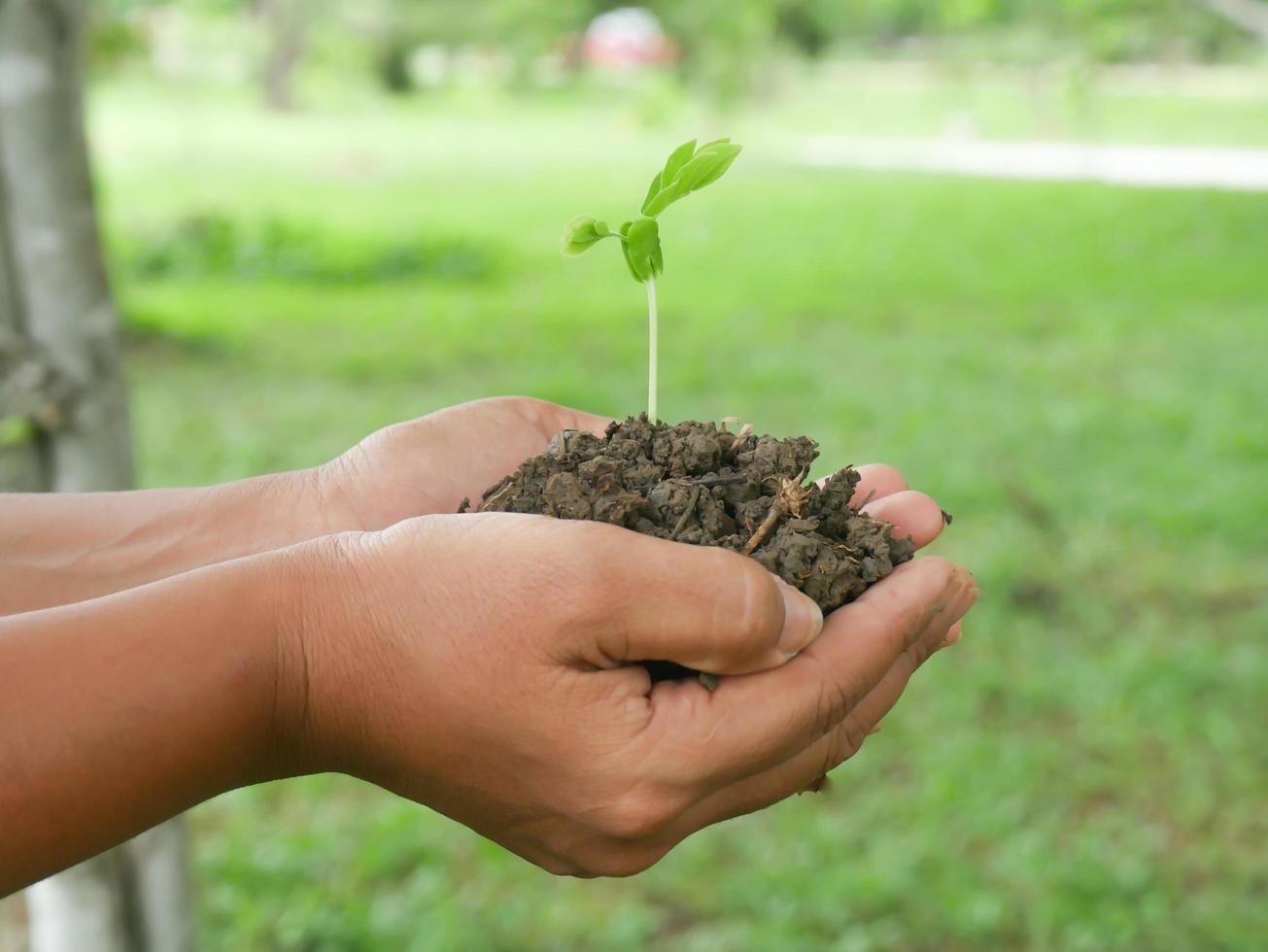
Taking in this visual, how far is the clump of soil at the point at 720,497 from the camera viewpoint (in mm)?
1398

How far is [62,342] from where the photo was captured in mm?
2160

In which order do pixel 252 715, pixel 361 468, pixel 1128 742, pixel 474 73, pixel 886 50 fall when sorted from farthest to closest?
pixel 886 50 → pixel 474 73 → pixel 1128 742 → pixel 361 468 → pixel 252 715

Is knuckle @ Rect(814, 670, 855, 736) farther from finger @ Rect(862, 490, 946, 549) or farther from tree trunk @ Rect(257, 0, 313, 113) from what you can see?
tree trunk @ Rect(257, 0, 313, 113)

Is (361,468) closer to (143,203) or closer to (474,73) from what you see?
(143,203)

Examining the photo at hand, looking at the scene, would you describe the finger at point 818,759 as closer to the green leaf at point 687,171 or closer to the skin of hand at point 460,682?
the skin of hand at point 460,682

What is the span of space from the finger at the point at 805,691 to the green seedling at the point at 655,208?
0.43m

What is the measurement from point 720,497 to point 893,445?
12.5ft

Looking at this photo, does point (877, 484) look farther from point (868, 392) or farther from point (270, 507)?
point (868, 392)

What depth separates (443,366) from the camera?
6.63 meters

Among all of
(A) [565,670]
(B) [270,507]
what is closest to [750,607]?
(A) [565,670]

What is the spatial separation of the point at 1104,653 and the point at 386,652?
301 centimetres

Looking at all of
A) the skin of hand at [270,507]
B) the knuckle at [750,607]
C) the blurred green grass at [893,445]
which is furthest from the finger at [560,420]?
the blurred green grass at [893,445]

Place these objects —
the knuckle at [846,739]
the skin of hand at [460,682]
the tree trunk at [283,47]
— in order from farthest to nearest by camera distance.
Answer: the tree trunk at [283,47] < the knuckle at [846,739] < the skin of hand at [460,682]

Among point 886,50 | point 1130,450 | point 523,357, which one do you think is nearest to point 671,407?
point 523,357
